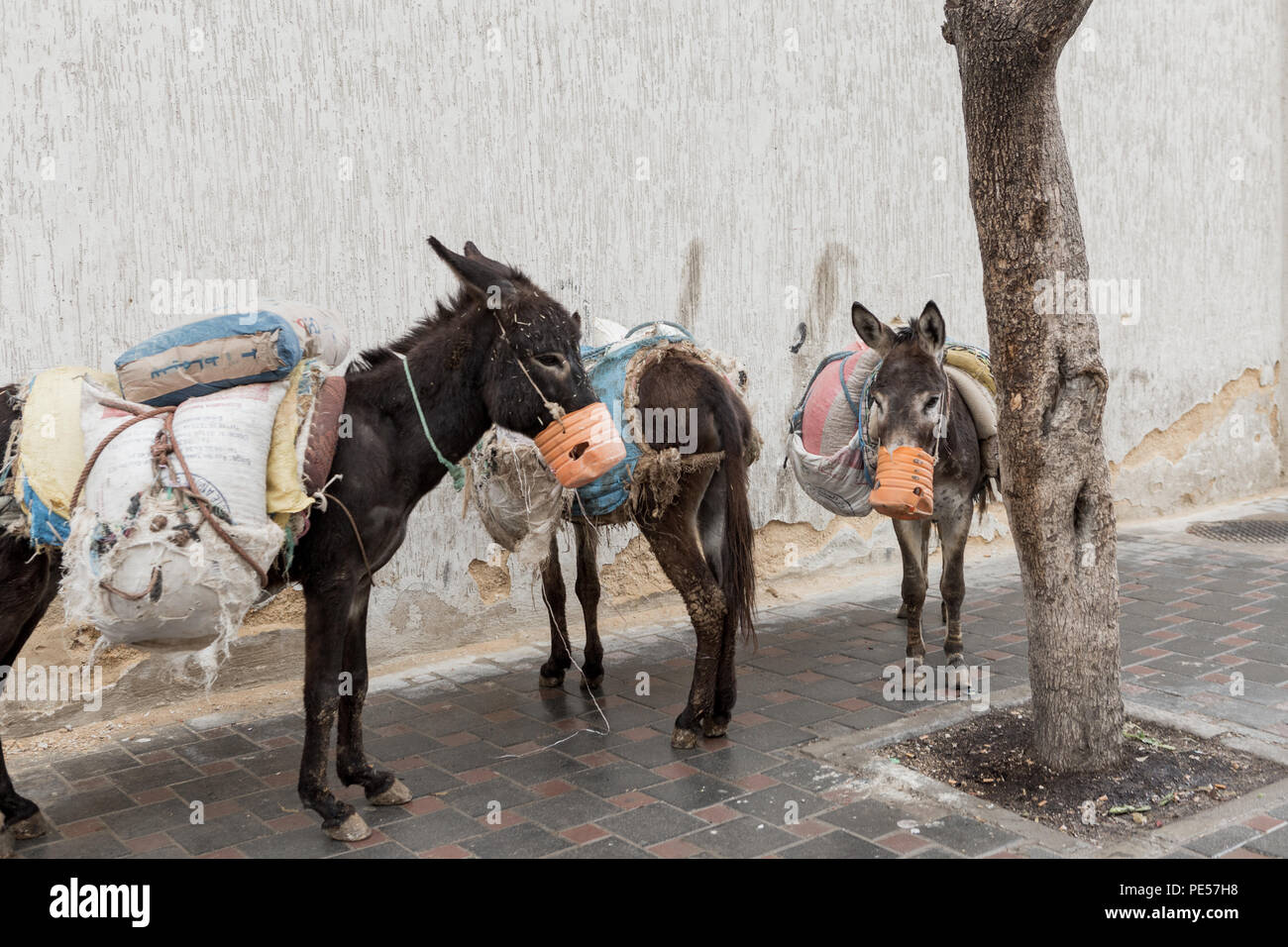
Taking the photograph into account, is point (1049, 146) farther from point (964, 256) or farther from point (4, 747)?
point (4, 747)

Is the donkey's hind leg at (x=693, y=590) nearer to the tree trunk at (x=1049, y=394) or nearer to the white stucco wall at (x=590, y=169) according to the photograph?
the tree trunk at (x=1049, y=394)

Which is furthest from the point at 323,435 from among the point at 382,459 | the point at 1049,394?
the point at 1049,394

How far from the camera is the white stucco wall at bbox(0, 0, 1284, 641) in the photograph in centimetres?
505

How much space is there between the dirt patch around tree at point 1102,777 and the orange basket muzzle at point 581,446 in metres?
1.76

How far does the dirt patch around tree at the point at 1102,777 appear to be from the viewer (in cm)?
367

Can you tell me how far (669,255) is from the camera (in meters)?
6.84

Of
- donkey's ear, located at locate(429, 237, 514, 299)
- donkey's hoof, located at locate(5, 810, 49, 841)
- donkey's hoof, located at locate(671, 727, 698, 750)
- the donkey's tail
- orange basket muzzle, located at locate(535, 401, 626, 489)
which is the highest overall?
donkey's ear, located at locate(429, 237, 514, 299)

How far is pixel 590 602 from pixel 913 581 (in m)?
1.72

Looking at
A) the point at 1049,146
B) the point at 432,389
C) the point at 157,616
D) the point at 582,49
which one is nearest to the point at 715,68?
the point at 582,49

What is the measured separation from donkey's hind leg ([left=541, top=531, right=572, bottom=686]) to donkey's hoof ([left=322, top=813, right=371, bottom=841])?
1773 mm

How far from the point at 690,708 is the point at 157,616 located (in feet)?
7.16

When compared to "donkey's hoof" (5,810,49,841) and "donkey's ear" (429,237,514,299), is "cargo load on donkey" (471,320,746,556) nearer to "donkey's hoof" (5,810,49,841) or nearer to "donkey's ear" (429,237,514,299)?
"donkey's ear" (429,237,514,299)

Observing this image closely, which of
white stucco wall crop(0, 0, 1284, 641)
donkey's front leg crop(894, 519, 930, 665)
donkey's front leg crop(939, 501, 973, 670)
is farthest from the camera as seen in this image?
donkey's front leg crop(894, 519, 930, 665)

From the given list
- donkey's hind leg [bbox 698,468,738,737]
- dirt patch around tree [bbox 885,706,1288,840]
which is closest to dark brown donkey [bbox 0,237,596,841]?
donkey's hind leg [bbox 698,468,738,737]
